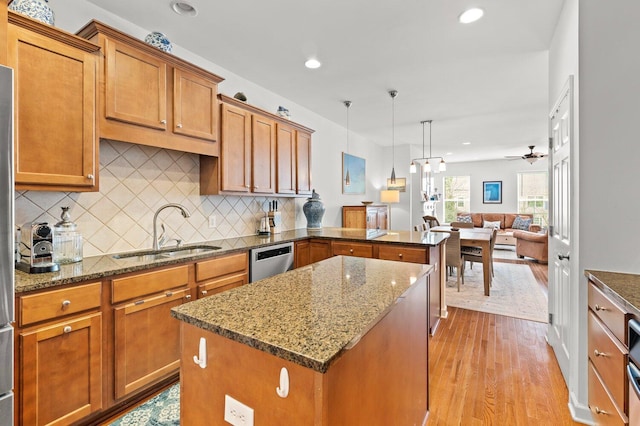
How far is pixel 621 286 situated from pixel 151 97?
301 cm

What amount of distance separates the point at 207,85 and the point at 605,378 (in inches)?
127

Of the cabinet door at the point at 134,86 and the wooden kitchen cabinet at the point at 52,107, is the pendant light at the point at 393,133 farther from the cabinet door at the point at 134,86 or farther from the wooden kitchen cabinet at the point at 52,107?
the wooden kitchen cabinet at the point at 52,107

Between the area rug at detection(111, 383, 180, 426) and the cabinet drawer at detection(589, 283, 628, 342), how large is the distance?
229cm

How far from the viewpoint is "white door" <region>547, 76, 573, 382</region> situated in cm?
197

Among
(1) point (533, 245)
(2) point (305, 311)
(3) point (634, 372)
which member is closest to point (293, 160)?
(2) point (305, 311)

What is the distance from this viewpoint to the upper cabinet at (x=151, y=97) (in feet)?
6.24

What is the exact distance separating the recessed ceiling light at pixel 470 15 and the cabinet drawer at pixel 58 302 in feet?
10.1

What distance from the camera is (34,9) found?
5.34 ft

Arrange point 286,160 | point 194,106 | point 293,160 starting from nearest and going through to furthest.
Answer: point 194,106, point 286,160, point 293,160

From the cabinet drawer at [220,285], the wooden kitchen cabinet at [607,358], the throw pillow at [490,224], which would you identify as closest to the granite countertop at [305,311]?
the wooden kitchen cabinet at [607,358]

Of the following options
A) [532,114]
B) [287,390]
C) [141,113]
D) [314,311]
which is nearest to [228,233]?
[141,113]

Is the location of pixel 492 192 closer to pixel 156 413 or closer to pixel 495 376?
pixel 495 376

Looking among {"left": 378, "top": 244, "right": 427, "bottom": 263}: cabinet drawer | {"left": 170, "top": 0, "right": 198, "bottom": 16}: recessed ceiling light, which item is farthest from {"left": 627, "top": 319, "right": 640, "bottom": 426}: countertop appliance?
{"left": 170, "top": 0, "right": 198, "bottom": 16}: recessed ceiling light

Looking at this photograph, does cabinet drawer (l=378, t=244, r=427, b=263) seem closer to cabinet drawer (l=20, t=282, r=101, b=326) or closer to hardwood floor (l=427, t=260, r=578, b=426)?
hardwood floor (l=427, t=260, r=578, b=426)
